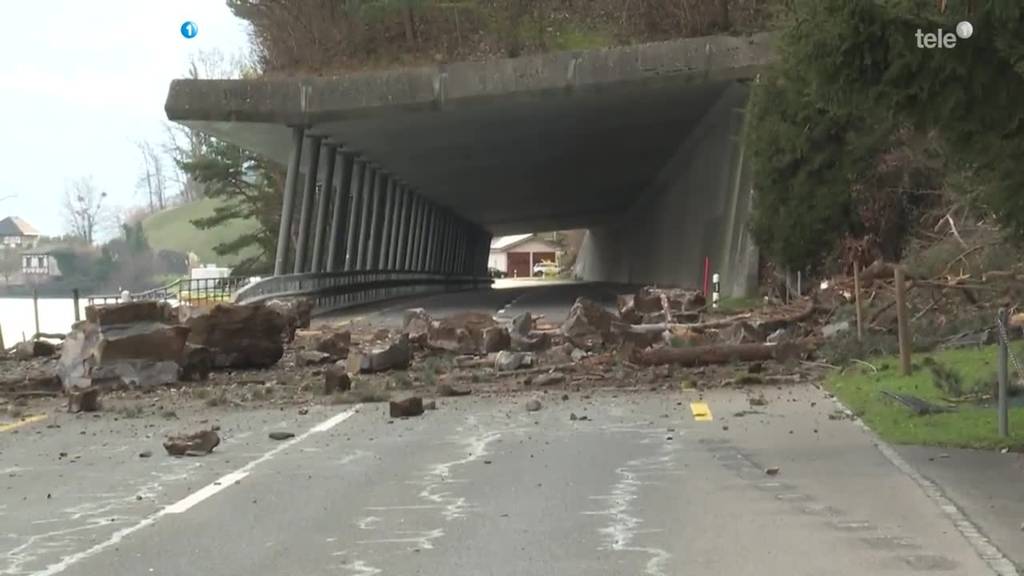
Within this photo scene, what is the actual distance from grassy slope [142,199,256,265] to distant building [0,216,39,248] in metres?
10.4

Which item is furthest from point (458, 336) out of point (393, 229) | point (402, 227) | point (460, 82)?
point (402, 227)

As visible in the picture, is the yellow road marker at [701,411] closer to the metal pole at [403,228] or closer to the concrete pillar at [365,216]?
the concrete pillar at [365,216]

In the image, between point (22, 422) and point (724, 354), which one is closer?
point (22, 422)

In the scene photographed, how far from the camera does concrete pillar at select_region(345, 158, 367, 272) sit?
167ft

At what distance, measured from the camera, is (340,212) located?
4847cm

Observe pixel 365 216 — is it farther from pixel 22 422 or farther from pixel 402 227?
pixel 22 422

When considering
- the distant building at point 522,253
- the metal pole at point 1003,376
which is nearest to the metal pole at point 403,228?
the metal pole at point 1003,376

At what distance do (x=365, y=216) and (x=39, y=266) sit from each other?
25687 mm

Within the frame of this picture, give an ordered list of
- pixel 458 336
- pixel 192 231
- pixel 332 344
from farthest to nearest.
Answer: pixel 192 231 → pixel 332 344 → pixel 458 336

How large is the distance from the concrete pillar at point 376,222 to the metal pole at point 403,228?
5802mm

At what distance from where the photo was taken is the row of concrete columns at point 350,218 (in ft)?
139

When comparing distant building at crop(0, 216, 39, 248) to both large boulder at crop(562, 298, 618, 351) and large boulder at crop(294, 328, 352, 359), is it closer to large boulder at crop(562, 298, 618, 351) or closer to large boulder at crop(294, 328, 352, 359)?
large boulder at crop(294, 328, 352, 359)

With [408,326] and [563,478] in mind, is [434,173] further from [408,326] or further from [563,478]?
[563,478]

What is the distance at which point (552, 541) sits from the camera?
773cm
